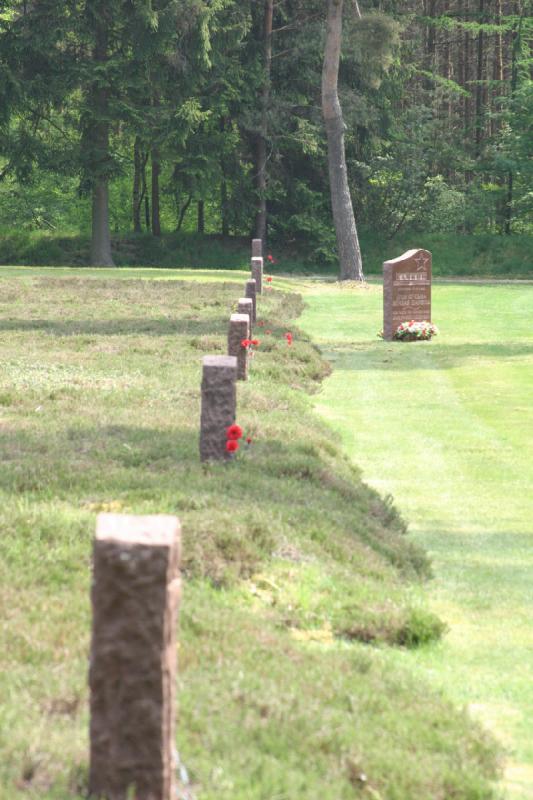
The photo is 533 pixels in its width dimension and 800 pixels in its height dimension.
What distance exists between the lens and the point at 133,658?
399cm

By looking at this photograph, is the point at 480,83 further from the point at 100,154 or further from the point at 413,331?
the point at 413,331

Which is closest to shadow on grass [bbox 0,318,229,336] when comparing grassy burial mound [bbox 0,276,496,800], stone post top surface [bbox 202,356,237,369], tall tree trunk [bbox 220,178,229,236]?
grassy burial mound [bbox 0,276,496,800]

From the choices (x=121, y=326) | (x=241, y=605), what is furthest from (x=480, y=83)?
(x=241, y=605)

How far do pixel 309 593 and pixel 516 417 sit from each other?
29.8 ft

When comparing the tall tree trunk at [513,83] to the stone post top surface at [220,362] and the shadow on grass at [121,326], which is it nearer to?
the shadow on grass at [121,326]

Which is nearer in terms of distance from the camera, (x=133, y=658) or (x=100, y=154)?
(x=133, y=658)

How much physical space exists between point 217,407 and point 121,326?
41.9 feet

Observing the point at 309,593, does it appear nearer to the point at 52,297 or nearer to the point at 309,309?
the point at 52,297

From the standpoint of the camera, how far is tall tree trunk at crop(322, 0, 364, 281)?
3959cm

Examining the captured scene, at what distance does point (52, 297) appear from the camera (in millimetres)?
28531

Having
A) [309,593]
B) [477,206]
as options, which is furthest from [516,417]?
[477,206]

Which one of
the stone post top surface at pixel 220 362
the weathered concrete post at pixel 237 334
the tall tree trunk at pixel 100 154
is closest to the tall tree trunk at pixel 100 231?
the tall tree trunk at pixel 100 154

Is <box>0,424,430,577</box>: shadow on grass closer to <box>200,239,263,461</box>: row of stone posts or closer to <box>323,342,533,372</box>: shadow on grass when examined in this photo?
<box>200,239,263,461</box>: row of stone posts

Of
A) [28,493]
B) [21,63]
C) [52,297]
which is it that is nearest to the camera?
[28,493]
